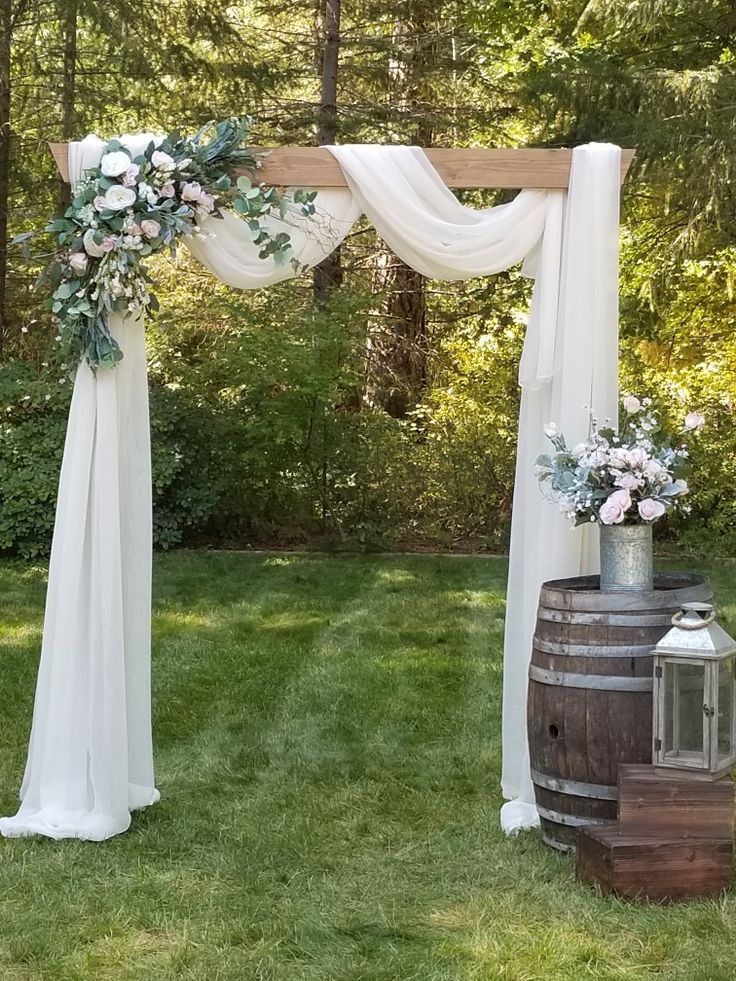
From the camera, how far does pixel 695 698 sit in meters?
3.69

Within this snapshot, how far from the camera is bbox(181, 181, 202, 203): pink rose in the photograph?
416cm

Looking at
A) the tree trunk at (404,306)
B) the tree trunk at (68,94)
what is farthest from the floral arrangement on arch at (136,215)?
the tree trunk at (404,306)

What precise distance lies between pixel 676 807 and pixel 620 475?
3.42 feet

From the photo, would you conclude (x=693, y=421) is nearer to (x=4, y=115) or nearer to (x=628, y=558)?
(x=628, y=558)

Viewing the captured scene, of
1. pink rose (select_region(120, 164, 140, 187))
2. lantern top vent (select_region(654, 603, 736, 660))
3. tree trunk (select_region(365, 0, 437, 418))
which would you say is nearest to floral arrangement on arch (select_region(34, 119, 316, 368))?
pink rose (select_region(120, 164, 140, 187))

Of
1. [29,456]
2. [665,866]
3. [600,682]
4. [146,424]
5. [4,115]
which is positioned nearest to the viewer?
[665,866]

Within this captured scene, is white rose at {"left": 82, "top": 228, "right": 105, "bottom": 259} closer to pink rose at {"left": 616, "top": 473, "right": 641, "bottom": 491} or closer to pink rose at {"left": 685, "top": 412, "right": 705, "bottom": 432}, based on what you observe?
pink rose at {"left": 616, "top": 473, "right": 641, "bottom": 491}

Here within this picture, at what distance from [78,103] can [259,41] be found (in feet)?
Result: 6.39

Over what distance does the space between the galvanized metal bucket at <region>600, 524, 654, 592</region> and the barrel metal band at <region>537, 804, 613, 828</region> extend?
734 mm

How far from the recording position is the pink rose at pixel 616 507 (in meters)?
3.95

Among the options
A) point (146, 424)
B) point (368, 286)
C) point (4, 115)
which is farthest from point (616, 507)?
point (368, 286)

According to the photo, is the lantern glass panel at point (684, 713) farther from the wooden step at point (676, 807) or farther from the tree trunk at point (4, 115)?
the tree trunk at point (4, 115)

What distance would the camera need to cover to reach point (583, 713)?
3875mm

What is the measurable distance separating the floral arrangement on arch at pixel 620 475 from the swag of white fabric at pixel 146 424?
258 millimetres
